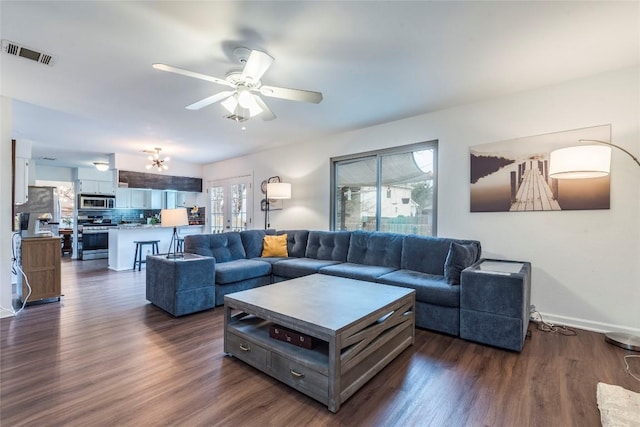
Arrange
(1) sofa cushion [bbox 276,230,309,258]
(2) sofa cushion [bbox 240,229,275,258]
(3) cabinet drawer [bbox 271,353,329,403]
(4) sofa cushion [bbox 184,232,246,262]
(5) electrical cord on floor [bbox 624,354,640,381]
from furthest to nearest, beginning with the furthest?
(1) sofa cushion [bbox 276,230,309,258] → (2) sofa cushion [bbox 240,229,275,258] → (4) sofa cushion [bbox 184,232,246,262] → (5) electrical cord on floor [bbox 624,354,640,381] → (3) cabinet drawer [bbox 271,353,329,403]

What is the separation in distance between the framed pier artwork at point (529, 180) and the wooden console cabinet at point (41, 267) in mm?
5401

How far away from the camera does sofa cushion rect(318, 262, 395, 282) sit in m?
3.32

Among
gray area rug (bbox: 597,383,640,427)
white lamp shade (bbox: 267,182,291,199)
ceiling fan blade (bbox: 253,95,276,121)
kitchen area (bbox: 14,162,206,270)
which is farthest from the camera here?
kitchen area (bbox: 14,162,206,270)

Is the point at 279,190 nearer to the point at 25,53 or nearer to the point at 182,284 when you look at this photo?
the point at 182,284

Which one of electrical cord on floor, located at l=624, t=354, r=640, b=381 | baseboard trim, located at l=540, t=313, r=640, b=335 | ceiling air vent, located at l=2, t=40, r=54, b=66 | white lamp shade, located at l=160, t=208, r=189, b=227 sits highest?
ceiling air vent, located at l=2, t=40, r=54, b=66

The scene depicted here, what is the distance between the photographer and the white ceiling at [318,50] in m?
1.91

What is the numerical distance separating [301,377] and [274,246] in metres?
2.95

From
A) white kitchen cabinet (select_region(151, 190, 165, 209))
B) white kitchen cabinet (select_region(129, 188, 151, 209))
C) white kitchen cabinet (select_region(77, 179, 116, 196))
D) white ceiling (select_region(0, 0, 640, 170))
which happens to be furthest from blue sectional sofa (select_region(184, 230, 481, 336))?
white kitchen cabinet (select_region(77, 179, 116, 196))

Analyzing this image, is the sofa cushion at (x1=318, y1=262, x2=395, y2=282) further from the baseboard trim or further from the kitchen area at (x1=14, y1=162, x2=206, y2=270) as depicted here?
the kitchen area at (x1=14, y1=162, x2=206, y2=270)

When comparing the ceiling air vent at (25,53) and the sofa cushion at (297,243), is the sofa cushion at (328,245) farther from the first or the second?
the ceiling air vent at (25,53)

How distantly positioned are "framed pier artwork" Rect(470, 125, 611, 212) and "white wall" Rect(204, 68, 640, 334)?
0.24ft

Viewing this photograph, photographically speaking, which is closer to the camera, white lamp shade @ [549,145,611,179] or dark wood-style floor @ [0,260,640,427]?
dark wood-style floor @ [0,260,640,427]

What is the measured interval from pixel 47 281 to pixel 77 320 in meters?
1.10

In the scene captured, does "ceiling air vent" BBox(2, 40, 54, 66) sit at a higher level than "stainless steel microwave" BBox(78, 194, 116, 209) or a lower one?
higher
